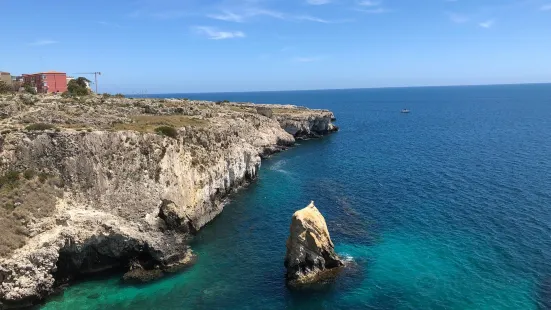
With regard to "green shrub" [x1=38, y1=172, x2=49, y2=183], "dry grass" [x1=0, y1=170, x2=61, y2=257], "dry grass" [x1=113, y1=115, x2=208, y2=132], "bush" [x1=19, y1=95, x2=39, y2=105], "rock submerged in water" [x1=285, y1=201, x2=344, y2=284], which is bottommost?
"rock submerged in water" [x1=285, y1=201, x2=344, y2=284]

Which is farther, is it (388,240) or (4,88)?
(4,88)

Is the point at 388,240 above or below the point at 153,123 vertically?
below

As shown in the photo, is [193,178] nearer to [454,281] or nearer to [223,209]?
[223,209]

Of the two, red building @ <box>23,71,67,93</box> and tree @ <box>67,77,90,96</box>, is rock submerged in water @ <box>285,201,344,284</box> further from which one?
red building @ <box>23,71,67,93</box>

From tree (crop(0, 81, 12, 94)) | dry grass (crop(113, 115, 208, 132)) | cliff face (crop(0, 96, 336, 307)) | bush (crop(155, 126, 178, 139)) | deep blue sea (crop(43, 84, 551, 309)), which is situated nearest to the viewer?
deep blue sea (crop(43, 84, 551, 309))

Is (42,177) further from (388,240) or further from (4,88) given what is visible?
(4,88)

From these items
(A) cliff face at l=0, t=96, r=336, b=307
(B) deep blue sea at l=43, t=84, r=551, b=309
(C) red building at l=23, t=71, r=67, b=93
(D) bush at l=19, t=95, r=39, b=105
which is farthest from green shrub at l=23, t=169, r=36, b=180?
(C) red building at l=23, t=71, r=67, b=93

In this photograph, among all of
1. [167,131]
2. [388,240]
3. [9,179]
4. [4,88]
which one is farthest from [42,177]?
[4,88]
